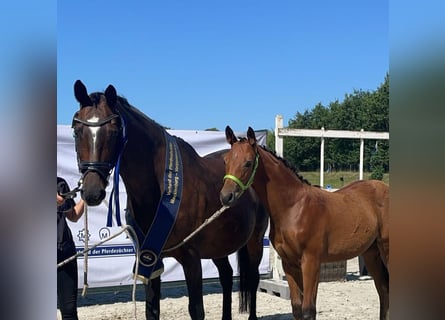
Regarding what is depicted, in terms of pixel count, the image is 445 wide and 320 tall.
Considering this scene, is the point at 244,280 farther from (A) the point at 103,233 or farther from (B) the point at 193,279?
(A) the point at 103,233

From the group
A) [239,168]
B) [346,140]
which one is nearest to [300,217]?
[239,168]

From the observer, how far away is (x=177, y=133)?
5.85 m

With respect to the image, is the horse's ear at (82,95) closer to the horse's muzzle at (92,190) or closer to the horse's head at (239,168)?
the horse's muzzle at (92,190)

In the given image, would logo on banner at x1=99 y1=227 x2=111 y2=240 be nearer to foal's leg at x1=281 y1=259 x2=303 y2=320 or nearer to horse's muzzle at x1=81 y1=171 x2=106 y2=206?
foal's leg at x1=281 y1=259 x2=303 y2=320

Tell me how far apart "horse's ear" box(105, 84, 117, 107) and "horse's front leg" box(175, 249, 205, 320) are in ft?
3.79

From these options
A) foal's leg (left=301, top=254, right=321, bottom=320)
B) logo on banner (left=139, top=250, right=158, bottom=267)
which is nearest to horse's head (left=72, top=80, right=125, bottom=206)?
logo on banner (left=139, top=250, right=158, bottom=267)

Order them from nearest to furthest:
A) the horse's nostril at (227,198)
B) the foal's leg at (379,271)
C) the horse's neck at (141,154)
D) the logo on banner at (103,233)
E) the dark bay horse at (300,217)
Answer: the horse's neck at (141,154) < the horse's nostril at (227,198) < the dark bay horse at (300,217) < the foal's leg at (379,271) < the logo on banner at (103,233)

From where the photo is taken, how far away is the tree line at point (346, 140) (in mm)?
12745

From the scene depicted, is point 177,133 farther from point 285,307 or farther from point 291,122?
point 291,122

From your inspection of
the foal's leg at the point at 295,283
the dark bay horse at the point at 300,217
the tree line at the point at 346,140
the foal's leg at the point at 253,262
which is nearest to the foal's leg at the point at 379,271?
the dark bay horse at the point at 300,217

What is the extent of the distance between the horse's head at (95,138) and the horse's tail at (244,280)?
2375mm

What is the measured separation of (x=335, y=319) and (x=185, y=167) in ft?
9.65
